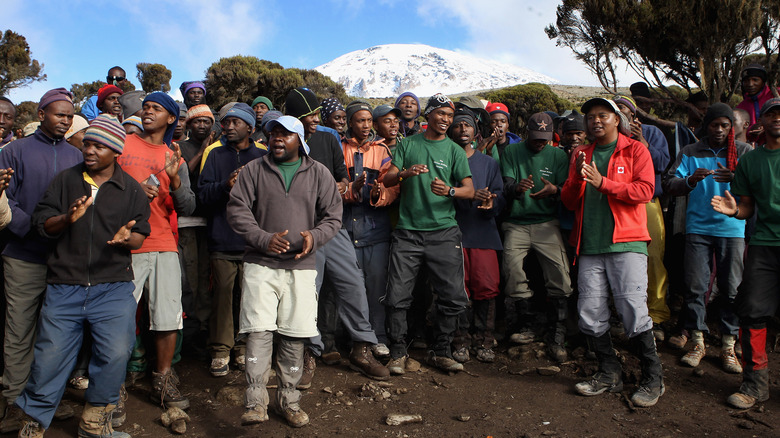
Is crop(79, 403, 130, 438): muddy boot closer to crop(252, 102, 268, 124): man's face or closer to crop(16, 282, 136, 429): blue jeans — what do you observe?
crop(16, 282, 136, 429): blue jeans

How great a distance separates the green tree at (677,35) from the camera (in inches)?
623

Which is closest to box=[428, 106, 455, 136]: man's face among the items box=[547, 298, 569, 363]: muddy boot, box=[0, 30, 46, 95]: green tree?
box=[547, 298, 569, 363]: muddy boot

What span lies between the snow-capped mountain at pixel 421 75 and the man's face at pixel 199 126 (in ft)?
455

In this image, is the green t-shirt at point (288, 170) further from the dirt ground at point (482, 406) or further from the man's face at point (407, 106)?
the man's face at point (407, 106)

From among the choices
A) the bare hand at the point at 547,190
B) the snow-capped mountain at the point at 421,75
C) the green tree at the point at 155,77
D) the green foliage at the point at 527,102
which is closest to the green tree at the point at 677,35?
the green foliage at the point at 527,102

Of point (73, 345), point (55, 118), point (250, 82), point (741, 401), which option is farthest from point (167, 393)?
point (250, 82)

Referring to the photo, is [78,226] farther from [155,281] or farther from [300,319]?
[300,319]

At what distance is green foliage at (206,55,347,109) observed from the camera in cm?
2847

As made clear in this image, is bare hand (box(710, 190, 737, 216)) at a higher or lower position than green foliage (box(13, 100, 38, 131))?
lower

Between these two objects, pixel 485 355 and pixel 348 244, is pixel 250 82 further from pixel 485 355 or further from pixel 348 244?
pixel 485 355

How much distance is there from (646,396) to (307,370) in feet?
9.91

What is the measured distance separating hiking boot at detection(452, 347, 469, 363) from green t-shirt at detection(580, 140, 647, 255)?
1619 mm

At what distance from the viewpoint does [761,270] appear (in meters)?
4.70

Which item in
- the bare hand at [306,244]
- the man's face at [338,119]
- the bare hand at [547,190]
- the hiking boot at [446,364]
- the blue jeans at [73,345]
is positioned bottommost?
the hiking boot at [446,364]
